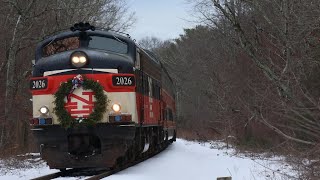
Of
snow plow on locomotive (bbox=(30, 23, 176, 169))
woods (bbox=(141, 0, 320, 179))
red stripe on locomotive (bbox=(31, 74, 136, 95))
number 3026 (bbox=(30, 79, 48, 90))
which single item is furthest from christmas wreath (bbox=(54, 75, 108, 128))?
woods (bbox=(141, 0, 320, 179))

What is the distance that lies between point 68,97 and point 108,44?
206 centimetres

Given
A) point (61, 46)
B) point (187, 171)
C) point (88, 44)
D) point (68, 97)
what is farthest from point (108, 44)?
point (187, 171)

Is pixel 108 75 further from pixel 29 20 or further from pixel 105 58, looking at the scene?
pixel 29 20

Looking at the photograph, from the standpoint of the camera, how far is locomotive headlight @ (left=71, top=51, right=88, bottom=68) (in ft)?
40.4

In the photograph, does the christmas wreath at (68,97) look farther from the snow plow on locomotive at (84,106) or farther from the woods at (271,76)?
the woods at (271,76)

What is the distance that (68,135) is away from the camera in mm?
12250

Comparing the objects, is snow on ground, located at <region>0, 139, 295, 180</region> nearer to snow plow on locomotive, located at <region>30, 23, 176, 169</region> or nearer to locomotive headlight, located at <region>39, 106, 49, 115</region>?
snow plow on locomotive, located at <region>30, 23, 176, 169</region>

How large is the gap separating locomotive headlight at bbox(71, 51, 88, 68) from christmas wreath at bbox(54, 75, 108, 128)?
39cm

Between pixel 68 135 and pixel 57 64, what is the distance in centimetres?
180

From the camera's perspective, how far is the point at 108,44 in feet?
43.8

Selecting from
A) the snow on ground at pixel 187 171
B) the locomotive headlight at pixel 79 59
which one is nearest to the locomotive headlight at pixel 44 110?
the locomotive headlight at pixel 79 59

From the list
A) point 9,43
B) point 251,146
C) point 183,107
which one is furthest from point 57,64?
point 183,107

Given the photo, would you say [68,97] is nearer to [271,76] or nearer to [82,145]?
[82,145]

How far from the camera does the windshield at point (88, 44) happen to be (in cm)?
1308
